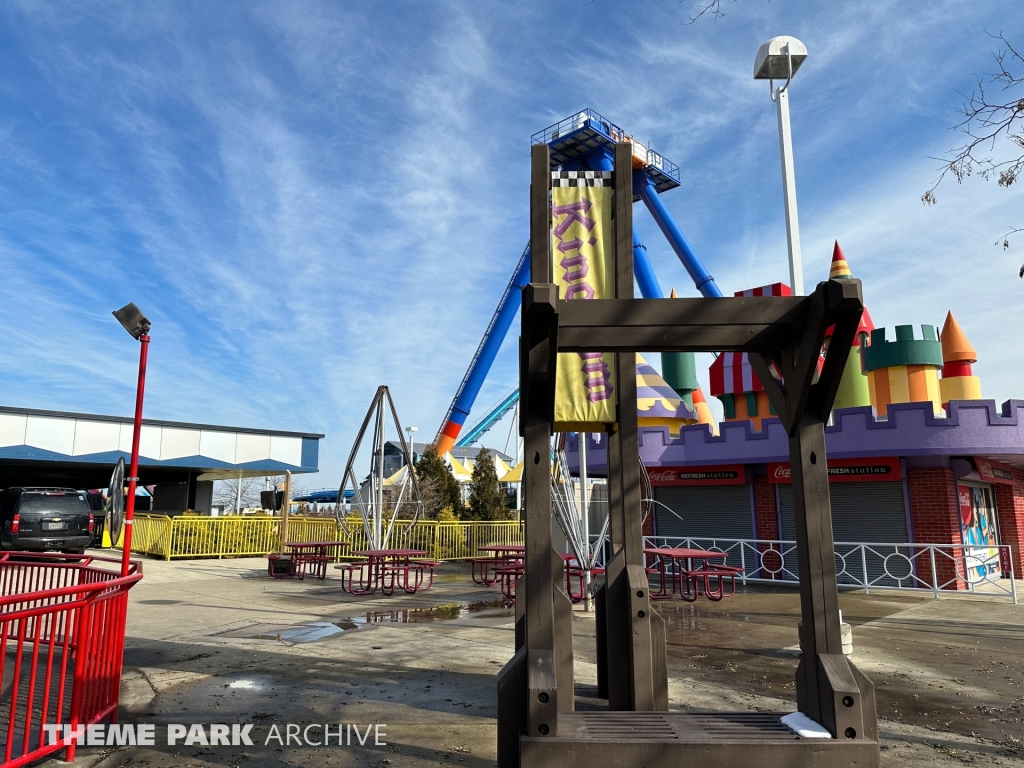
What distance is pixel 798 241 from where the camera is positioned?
367 inches

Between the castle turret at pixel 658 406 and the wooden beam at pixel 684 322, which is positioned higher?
the castle turret at pixel 658 406

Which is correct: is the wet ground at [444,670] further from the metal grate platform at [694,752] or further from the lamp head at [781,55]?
the lamp head at [781,55]

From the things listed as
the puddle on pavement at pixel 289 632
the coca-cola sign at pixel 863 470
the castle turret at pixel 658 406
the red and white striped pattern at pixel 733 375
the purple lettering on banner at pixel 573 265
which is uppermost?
the red and white striped pattern at pixel 733 375

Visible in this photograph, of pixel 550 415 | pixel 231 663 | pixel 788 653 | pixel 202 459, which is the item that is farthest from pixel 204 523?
pixel 550 415

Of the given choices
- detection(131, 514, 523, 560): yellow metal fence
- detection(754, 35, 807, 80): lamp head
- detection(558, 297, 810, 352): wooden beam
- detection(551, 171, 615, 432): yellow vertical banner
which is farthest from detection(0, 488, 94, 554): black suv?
detection(754, 35, 807, 80): lamp head

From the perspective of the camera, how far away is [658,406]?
2020 centimetres

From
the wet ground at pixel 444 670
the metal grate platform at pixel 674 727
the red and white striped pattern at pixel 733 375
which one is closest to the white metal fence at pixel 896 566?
the wet ground at pixel 444 670

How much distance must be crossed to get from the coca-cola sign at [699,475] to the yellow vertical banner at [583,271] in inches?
505

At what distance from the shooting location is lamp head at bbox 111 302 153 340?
20.8 ft

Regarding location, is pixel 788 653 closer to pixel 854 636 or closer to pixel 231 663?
pixel 854 636

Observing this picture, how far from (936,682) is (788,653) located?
5.18 feet

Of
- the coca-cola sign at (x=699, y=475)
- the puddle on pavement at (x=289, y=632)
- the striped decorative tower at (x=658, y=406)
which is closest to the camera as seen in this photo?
the puddle on pavement at (x=289, y=632)

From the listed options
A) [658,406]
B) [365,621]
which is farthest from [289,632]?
[658,406]

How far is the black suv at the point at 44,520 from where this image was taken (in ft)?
56.1
